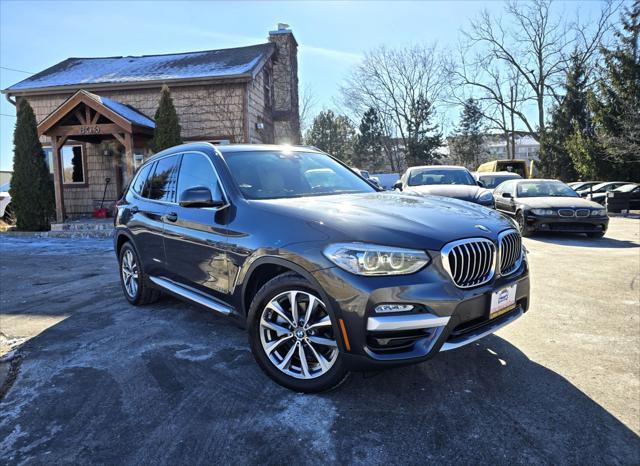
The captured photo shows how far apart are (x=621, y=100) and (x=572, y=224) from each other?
1689cm

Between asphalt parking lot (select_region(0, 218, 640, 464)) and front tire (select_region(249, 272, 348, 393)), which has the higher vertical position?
front tire (select_region(249, 272, 348, 393))

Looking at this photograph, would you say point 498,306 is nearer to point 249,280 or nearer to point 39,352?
point 249,280

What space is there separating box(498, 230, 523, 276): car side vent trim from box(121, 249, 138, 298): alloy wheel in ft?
12.6

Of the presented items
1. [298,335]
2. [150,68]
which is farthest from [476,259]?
[150,68]

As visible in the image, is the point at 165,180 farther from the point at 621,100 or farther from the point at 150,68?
the point at 621,100

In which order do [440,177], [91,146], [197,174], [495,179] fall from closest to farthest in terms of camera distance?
[197,174]
[440,177]
[91,146]
[495,179]

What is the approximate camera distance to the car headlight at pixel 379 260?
8.07ft

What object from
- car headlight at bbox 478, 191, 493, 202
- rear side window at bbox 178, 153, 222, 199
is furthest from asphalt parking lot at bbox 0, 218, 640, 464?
car headlight at bbox 478, 191, 493, 202

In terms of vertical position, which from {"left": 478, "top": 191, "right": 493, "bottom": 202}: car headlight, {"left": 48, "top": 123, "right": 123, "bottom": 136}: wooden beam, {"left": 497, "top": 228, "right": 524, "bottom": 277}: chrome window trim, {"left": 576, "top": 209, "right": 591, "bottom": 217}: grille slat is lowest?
{"left": 576, "top": 209, "right": 591, "bottom": 217}: grille slat

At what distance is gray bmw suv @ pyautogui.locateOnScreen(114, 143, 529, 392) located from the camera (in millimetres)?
2445

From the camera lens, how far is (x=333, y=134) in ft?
192

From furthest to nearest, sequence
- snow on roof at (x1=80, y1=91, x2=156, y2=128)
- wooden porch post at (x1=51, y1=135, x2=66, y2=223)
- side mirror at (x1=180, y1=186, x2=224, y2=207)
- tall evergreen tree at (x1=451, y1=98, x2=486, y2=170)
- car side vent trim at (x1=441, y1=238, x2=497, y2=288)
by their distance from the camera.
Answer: tall evergreen tree at (x1=451, y1=98, x2=486, y2=170) < wooden porch post at (x1=51, y1=135, x2=66, y2=223) < snow on roof at (x1=80, y1=91, x2=156, y2=128) < side mirror at (x1=180, y1=186, x2=224, y2=207) < car side vent trim at (x1=441, y1=238, x2=497, y2=288)

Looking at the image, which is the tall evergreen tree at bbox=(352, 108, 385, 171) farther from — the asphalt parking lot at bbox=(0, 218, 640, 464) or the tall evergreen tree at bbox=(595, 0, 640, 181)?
the asphalt parking lot at bbox=(0, 218, 640, 464)

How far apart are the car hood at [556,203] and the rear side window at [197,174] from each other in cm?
820
